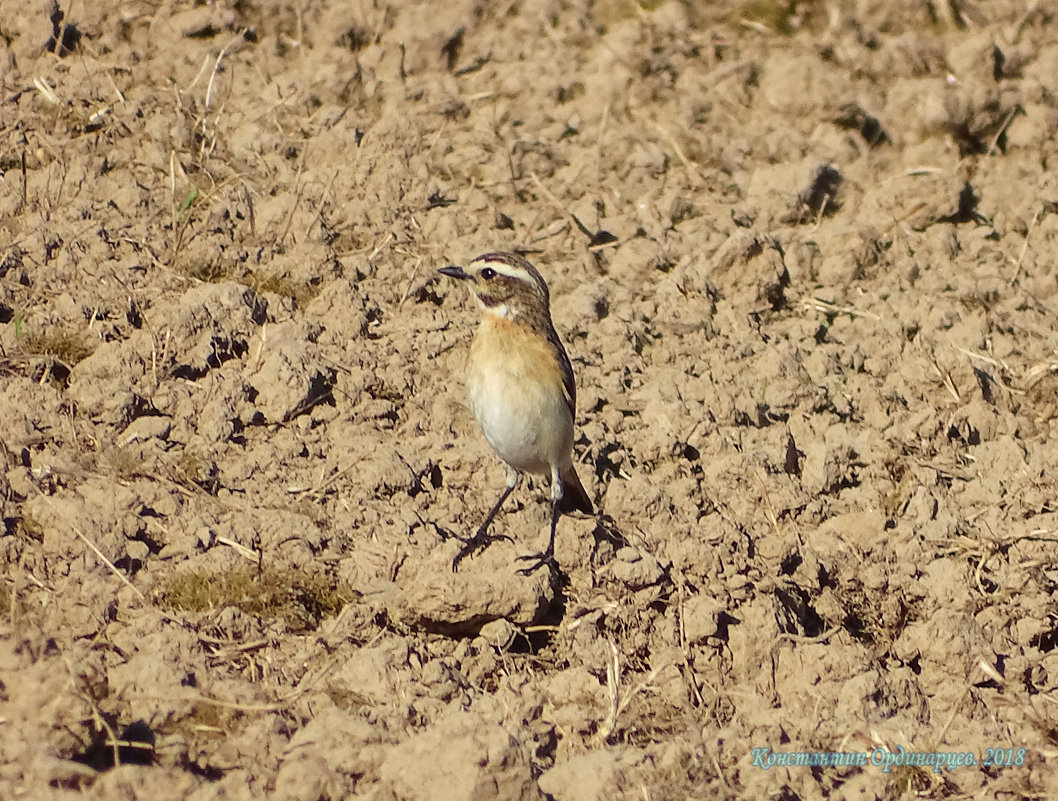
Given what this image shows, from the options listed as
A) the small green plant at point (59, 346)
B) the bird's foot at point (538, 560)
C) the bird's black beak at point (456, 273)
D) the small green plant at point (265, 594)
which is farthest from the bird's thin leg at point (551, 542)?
the small green plant at point (59, 346)

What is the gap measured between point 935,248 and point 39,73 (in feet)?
23.1

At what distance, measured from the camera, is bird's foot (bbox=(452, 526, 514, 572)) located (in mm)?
6887

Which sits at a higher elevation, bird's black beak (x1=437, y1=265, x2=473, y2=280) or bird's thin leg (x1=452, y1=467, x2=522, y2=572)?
bird's black beak (x1=437, y1=265, x2=473, y2=280)

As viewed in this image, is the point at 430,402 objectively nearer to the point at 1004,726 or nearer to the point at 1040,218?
the point at 1004,726

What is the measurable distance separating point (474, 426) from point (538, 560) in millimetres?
1311

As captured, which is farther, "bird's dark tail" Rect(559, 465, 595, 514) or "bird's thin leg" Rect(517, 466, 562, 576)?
"bird's dark tail" Rect(559, 465, 595, 514)

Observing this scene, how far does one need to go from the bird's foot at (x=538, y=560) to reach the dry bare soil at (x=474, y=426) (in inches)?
4.7

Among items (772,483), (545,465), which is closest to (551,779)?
Answer: (545,465)

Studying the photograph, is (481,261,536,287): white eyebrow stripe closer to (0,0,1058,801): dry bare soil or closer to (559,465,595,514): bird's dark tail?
(0,0,1058,801): dry bare soil

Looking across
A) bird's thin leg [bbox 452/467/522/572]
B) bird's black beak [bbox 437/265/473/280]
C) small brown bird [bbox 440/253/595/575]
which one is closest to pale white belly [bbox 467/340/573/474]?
small brown bird [bbox 440/253/595/575]

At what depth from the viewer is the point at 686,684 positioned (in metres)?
6.76

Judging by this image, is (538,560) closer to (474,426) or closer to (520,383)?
(520,383)

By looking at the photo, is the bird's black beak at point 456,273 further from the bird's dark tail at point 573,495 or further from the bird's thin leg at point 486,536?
the bird's dark tail at point 573,495

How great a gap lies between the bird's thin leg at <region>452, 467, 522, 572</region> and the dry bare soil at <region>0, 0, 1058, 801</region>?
10 cm
